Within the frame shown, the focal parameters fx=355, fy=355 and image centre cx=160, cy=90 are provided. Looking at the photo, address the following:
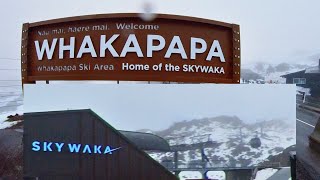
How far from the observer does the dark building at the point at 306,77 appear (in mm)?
4848

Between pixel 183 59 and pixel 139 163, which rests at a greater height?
pixel 183 59

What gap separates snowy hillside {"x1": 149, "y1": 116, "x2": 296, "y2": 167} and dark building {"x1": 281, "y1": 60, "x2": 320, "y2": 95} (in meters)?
0.78

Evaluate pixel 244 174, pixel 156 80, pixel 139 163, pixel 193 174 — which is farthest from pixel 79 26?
pixel 244 174

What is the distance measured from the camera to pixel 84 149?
439 cm

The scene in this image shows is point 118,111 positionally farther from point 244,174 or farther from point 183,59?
point 244,174

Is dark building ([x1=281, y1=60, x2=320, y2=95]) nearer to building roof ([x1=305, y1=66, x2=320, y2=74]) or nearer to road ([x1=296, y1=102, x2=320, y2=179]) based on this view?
building roof ([x1=305, y1=66, x2=320, y2=74])

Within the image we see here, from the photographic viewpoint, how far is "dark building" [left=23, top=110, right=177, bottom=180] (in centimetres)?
434

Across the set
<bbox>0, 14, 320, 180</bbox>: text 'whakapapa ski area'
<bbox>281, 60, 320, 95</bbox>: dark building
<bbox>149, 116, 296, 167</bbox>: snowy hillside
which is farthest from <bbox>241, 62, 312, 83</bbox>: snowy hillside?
<bbox>149, 116, 296, 167</bbox>: snowy hillside

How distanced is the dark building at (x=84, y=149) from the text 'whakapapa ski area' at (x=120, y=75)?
0.5 inches

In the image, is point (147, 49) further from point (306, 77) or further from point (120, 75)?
point (306, 77)

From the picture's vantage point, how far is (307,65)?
16.0 ft

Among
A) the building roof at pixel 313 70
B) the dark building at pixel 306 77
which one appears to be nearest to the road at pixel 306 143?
the dark building at pixel 306 77

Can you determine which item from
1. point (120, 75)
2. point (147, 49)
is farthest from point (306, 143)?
point (120, 75)

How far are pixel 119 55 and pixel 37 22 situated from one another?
1486 mm
